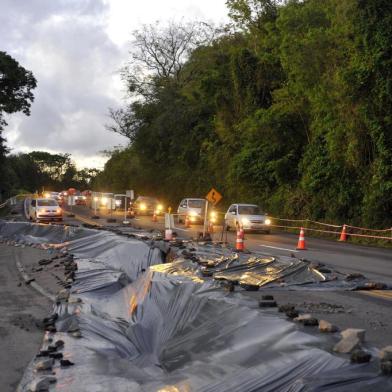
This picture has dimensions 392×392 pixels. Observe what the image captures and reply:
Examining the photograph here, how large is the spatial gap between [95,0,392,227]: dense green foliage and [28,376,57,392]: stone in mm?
21652

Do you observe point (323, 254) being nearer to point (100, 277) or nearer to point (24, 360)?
point (100, 277)

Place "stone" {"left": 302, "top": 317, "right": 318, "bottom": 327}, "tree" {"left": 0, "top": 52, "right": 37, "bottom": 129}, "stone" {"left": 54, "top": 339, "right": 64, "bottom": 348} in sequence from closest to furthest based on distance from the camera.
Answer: "stone" {"left": 302, "top": 317, "right": 318, "bottom": 327}, "stone" {"left": 54, "top": 339, "right": 64, "bottom": 348}, "tree" {"left": 0, "top": 52, "right": 37, "bottom": 129}

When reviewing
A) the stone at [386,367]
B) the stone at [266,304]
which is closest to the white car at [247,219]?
the stone at [266,304]

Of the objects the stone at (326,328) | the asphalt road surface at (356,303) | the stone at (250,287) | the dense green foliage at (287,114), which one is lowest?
the asphalt road surface at (356,303)

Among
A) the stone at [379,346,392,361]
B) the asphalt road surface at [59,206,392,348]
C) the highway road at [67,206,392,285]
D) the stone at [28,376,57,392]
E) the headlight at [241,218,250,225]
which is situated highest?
the headlight at [241,218,250,225]

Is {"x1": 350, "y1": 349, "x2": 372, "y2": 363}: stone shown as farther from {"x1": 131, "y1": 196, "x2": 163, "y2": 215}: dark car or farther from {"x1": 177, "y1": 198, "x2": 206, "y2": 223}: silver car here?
{"x1": 131, "y1": 196, "x2": 163, "y2": 215}: dark car

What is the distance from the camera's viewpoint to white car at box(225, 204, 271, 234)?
102 ft

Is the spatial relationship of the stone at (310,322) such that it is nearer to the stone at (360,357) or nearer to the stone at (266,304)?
the stone at (266,304)

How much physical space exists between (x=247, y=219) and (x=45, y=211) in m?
15.4

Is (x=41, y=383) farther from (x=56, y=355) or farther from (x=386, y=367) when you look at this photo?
(x=386, y=367)

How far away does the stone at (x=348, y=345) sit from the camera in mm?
5434

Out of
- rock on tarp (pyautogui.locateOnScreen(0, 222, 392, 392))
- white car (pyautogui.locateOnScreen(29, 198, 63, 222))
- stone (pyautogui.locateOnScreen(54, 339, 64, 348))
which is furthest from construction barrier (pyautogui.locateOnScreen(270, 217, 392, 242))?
stone (pyautogui.locateOnScreen(54, 339, 64, 348))

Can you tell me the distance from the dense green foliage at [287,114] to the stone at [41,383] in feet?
71.0

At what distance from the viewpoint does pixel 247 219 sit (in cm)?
3102
